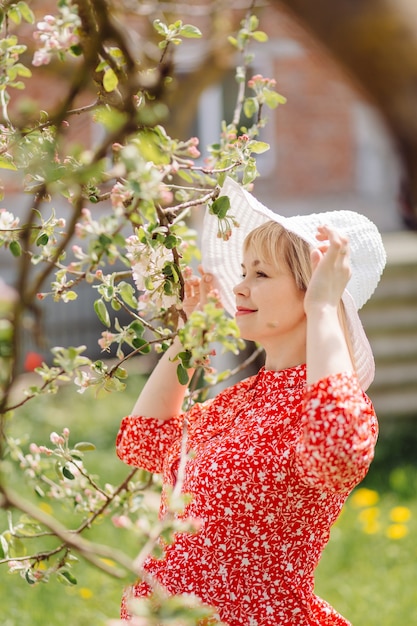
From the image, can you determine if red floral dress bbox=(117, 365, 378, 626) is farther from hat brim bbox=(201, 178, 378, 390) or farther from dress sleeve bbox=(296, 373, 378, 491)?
hat brim bbox=(201, 178, 378, 390)

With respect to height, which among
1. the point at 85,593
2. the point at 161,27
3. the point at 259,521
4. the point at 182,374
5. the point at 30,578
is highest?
the point at 161,27

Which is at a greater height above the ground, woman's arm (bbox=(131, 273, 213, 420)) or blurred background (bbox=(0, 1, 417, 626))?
woman's arm (bbox=(131, 273, 213, 420))

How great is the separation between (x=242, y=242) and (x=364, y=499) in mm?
2556

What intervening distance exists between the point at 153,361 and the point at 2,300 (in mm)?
6912

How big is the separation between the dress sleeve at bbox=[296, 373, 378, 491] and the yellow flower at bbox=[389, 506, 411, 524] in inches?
108

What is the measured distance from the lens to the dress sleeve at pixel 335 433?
1676mm

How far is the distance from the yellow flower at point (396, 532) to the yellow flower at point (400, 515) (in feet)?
0.32

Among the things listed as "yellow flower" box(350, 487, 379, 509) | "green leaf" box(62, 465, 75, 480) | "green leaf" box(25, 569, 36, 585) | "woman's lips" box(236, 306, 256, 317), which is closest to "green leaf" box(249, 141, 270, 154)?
"woman's lips" box(236, 306, 256, 317)

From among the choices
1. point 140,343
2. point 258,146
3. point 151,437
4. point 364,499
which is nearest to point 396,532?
point 364,499

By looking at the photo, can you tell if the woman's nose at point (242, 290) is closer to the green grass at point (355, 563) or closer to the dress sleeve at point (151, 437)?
the dress sleeve at point (151, 437)

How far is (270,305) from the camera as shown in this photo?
2.00 meters

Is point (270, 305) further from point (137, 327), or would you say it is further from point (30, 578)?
point (30, 578)

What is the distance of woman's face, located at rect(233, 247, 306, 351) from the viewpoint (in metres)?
1.99

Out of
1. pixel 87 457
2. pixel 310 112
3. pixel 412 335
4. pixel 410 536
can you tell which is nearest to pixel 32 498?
pixel 87 457
